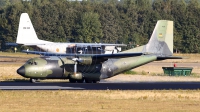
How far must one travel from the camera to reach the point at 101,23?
13138cm

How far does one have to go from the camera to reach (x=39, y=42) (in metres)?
76.5

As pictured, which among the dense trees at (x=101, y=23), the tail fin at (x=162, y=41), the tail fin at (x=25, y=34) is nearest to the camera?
the tail fin at (x=162, y=41)

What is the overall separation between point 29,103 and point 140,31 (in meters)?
104

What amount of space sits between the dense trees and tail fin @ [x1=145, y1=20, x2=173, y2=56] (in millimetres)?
72463

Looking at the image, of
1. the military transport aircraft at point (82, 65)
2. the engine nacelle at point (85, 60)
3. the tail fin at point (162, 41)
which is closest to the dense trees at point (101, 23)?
the tail fin at point (162, 41)

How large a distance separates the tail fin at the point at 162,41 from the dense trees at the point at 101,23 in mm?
72463

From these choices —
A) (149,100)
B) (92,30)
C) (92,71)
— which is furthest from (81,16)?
(149,100)

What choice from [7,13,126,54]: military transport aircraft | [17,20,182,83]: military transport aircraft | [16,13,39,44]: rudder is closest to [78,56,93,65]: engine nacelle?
[17,20,182,83]: military transport aircraft

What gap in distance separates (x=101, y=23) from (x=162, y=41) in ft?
274

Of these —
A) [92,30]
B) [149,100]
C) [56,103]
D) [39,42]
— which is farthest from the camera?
[92,30]

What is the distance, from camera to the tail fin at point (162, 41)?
48.3 metres

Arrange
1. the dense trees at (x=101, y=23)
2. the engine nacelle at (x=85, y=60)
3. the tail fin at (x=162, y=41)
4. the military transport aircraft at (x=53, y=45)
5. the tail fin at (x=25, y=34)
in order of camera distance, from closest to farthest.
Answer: the engine nacelle at (x=85, y=60) → the tail fin at (x=162, y=41) → the military transport aircraft at (x=53, y=45) → the tail fin at (x=25, y=34) → the dense trees at (x=101, y=23)

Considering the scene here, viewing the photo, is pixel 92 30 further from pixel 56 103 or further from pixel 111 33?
pixel 56 103

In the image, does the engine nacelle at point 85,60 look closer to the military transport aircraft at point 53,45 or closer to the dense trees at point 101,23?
the military transport aircraft at point 53,45
